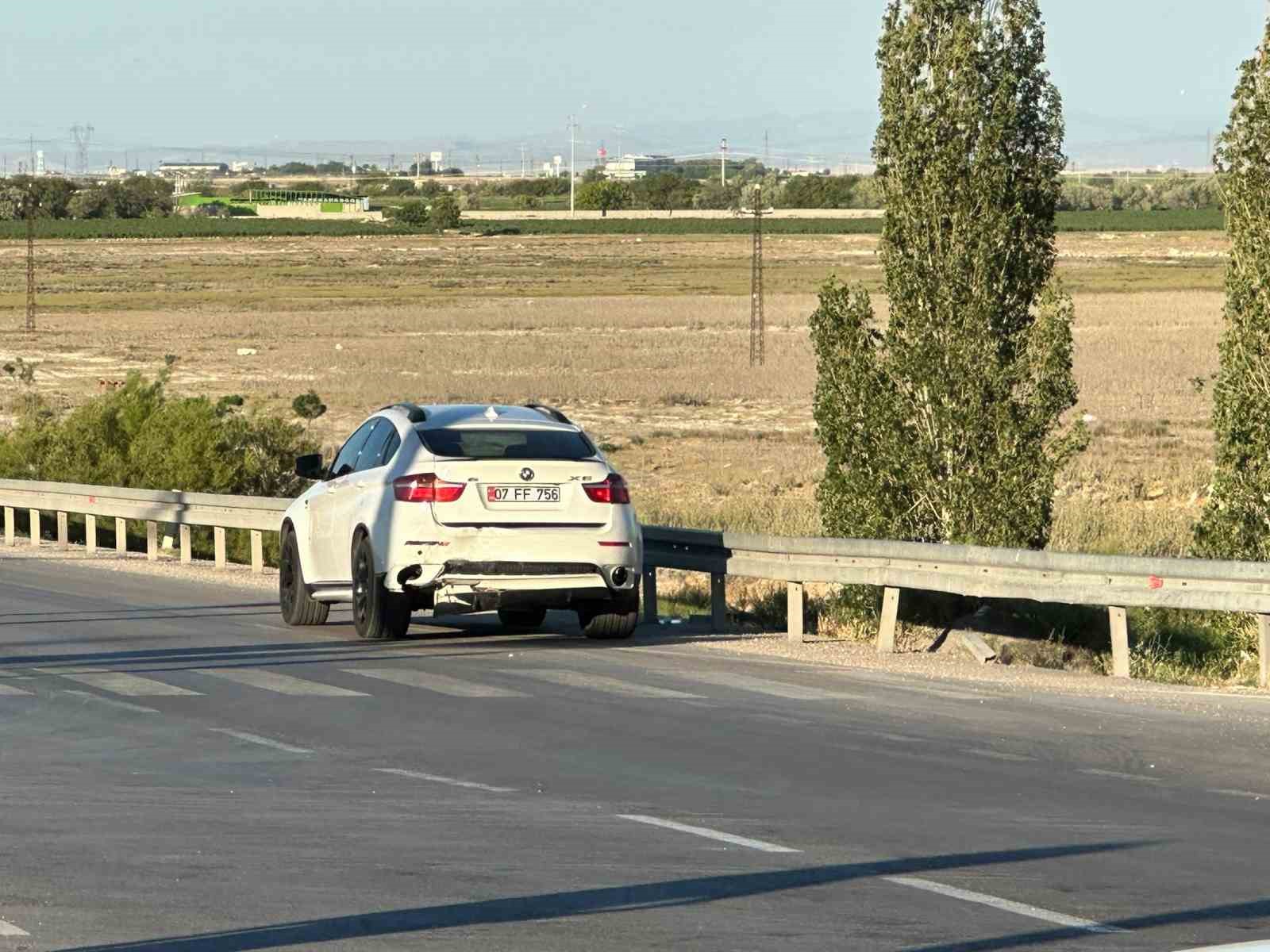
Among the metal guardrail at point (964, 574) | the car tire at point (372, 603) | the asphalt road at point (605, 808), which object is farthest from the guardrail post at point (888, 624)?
the car tire at point (372, 603)

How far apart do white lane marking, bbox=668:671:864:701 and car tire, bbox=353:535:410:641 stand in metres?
2.41

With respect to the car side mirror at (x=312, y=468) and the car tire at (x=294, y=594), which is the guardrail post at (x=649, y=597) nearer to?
the car tire at (x=294, y=594)

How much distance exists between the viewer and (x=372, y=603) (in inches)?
640

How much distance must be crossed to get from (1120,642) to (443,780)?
5.81m

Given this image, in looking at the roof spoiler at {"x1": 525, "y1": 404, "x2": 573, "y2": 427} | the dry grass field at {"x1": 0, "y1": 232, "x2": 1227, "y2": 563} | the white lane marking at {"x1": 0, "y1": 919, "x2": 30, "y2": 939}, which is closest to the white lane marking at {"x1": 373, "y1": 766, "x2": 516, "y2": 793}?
the white lane marking at {"x1": 0, "y1": 919, "x2": 30, "y2": 939}

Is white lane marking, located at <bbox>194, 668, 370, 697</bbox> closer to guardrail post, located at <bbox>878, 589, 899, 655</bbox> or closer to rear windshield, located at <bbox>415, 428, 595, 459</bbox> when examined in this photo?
rear windshield, located at <bbox>415, 428, 595, 459</bbox>

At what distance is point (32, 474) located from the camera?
3494 cm

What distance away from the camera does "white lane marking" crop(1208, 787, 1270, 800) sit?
32.1ft

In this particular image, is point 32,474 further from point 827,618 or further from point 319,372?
point 319,372

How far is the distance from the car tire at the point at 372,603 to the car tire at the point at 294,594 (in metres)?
1.29

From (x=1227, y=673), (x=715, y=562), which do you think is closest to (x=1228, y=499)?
(x=1227, y=673)

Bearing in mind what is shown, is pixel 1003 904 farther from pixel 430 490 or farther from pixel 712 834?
pixel 430 490

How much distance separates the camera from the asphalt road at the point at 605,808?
7301mm

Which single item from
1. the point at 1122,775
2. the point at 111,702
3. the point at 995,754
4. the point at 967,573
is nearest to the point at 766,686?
the point at 967,573
